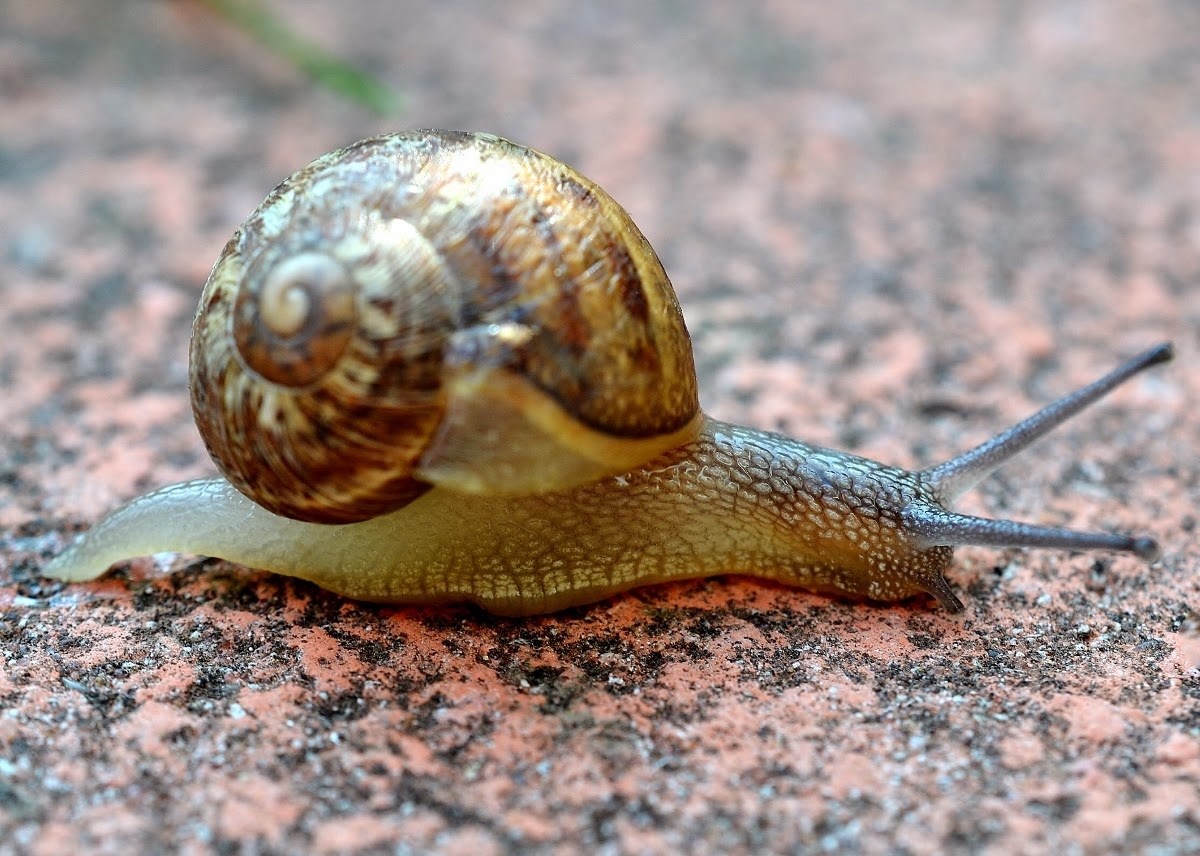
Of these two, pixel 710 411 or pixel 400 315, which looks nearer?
pixel 400 315

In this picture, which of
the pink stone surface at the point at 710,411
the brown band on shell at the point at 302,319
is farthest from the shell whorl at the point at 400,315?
the pink stone surface at the point at 710,411

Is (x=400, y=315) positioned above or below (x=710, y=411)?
above

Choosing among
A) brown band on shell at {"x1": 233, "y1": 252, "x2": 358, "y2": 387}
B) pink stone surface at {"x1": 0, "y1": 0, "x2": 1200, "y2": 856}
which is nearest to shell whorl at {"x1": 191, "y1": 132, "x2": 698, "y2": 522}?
brown band on shell at {"x1": 233, "y1": 252, "x2": 358, "y2": 387}

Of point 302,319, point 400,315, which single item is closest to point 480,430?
point 400,315

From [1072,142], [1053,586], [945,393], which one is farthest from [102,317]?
[1072,142]

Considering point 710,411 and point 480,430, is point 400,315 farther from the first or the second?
point 710,411

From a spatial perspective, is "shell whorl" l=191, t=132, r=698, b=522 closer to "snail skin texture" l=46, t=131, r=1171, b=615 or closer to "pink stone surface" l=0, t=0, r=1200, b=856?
"snail skin texture" l=46, t=131, r=1171, b=615

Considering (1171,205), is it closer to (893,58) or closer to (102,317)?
(893,58)

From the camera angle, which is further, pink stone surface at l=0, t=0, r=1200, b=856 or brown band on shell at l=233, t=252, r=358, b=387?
brown band on shell at l=233, t=252, r=358, b=387

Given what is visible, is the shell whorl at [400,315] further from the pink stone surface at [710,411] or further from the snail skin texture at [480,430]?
the pink stone surface at [710,411]
